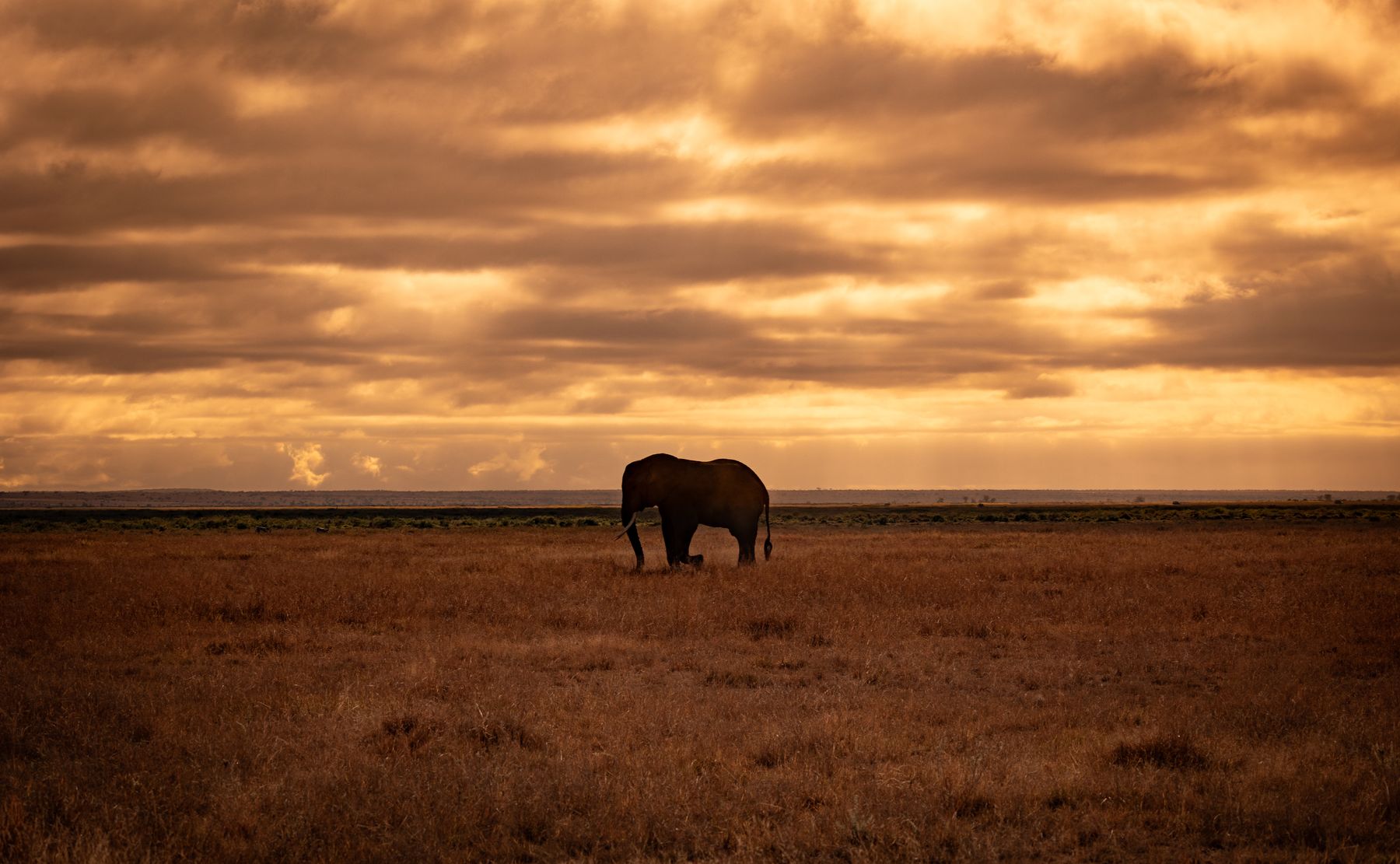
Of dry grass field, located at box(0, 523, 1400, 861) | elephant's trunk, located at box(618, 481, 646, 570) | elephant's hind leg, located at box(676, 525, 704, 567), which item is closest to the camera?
dry grass field, located at box(0, 523, 1400, 861)

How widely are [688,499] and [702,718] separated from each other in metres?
17.6

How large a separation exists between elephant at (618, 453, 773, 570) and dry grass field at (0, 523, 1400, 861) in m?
4.18

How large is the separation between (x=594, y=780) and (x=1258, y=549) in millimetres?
31902

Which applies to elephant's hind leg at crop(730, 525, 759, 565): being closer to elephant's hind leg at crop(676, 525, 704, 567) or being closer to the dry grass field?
elephant's hind leg at crop(676, 525, 704, 567)

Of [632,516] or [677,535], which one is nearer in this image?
[677,535]

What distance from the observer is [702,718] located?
1111 cm

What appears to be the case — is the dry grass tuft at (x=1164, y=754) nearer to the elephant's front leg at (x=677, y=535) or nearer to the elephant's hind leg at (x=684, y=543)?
the elephant's hind leg at (x=684, y=543)

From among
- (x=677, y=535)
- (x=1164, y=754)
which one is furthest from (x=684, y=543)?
(x=1164, y=754)

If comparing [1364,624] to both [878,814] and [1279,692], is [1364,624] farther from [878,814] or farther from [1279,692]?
[878,814]

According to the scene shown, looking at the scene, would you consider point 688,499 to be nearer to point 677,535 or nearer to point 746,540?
point 677,535

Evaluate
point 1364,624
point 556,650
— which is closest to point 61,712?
point 556,650

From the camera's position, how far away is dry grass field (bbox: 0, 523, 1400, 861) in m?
7.50

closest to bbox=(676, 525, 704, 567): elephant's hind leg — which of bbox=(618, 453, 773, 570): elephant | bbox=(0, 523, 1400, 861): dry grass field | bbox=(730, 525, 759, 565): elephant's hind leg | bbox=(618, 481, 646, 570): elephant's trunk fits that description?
bbox=(618, 453, 773, 570): elephant

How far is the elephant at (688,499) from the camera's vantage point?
28453 millimetres
